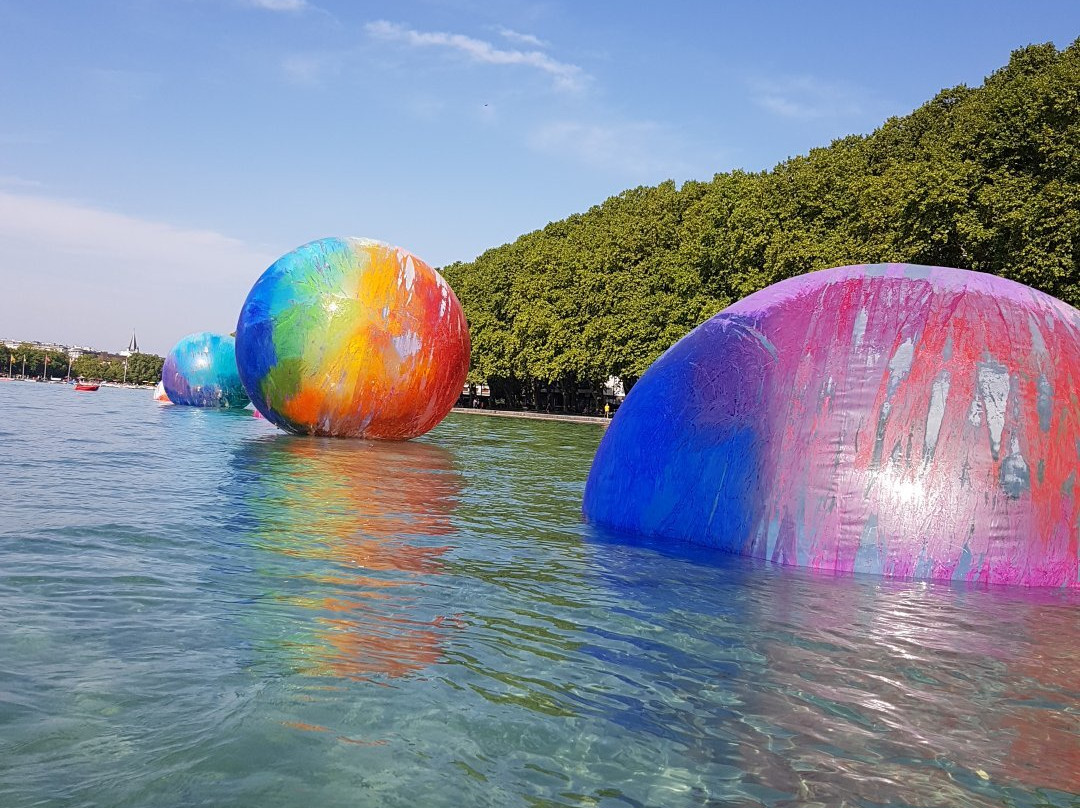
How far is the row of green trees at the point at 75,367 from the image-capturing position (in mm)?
161500

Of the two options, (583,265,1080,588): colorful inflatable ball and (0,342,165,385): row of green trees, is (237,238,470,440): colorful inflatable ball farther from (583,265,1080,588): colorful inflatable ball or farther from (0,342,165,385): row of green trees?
(0,342,165,385): row of green trees

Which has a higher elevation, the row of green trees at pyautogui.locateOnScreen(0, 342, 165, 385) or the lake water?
the row of green trees at pyautogui.locateOnScreen(0, 342, 165, 385)

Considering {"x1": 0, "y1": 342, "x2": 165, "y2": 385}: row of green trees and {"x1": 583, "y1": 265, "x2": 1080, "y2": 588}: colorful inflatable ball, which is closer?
{"x1": 583, "y1": 265, "x2": 1080, "y2": 588}: colorful inflatable ball

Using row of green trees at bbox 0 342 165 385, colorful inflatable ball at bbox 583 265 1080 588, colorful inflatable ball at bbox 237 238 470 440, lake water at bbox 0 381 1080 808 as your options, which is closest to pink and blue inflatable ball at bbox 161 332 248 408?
colorful inflatable ball at bbox 237 238 470 440

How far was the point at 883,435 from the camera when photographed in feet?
21.7

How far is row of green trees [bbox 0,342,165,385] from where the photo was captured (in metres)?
162

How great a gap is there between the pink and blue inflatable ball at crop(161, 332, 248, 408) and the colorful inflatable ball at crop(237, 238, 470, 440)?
48.6ft

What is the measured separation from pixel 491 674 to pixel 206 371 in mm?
30668

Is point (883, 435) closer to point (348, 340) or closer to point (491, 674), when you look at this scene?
point (491, 674)

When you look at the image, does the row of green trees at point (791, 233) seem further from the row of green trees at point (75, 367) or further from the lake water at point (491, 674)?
the row of green trees at point (75, 367)

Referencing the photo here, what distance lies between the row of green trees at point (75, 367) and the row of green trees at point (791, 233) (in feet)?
384

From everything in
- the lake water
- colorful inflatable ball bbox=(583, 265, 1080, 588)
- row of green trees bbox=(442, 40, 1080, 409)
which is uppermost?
row of green trees bbox=(442, 40, 1080, 409)

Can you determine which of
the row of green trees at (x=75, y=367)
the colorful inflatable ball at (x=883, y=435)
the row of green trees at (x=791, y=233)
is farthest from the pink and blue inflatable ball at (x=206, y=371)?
the row of green trees at (x=75, y=367)

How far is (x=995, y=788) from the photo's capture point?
3.13 m
